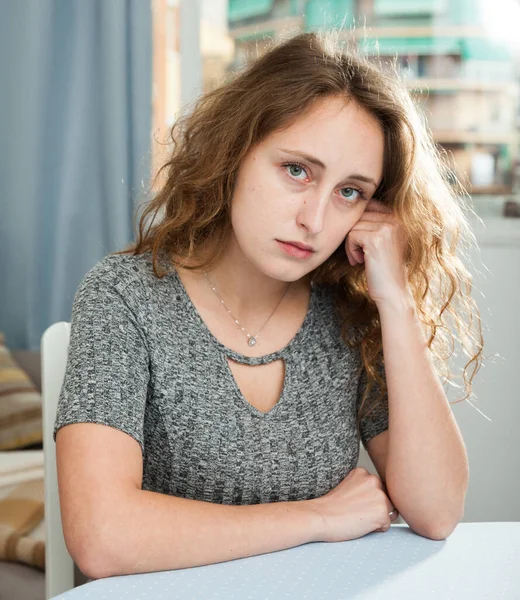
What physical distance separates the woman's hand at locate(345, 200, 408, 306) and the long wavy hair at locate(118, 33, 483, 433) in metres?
0.02

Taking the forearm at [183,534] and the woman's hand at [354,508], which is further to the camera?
the woman's hand at [354,508]

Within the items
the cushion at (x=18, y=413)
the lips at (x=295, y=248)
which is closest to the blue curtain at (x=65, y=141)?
the cushion at (x=18, y=413)

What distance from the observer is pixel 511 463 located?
2.22 metres

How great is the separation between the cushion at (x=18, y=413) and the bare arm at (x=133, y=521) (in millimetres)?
1385

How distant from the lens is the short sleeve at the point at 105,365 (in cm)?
107

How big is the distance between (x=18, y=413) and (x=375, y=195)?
4.73ft

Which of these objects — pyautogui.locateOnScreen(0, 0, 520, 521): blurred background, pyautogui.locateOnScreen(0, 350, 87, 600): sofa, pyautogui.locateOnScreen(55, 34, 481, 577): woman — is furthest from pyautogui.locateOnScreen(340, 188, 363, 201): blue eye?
pyautogui.locateOnScreen(0, 0, 520, 521): blurred background

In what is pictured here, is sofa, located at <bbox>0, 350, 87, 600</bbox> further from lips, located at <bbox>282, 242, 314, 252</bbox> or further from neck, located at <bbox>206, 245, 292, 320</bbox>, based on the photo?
lips, located at <bbox>282, 242, 314, 252</bbox>

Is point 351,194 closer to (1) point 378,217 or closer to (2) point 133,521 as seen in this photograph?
(1) point 378,217

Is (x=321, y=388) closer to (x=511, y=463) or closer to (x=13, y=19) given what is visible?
(x=511, y=463)

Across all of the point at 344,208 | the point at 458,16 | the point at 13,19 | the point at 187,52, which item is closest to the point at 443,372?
the point at 344,208

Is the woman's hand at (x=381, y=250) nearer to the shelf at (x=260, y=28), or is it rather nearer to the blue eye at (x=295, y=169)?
the blue eye at (x=295, y=169)

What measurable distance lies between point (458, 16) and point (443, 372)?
4.79 ft

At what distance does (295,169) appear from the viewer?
1.21 m
